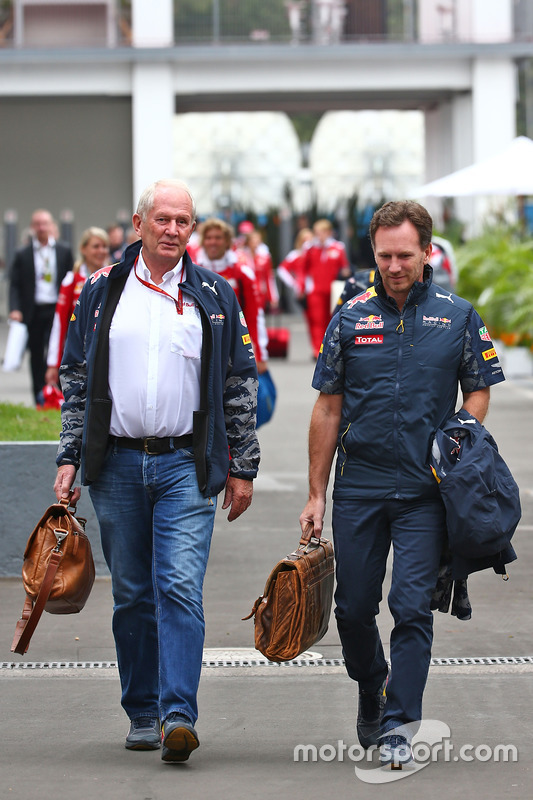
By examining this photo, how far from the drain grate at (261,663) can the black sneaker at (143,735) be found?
1082 mm

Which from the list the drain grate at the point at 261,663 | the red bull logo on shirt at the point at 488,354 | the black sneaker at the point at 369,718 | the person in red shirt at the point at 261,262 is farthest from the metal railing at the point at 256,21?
the black sneaker at the point at 369,718

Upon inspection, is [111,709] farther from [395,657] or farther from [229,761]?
[395,657]

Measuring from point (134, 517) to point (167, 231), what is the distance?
988mm

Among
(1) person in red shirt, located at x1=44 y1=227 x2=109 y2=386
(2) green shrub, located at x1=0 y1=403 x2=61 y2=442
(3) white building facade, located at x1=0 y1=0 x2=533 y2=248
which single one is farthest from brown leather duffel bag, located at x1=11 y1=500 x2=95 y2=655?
(3) white building facade, located at x1=0 y1=0 x2=533 y2=248

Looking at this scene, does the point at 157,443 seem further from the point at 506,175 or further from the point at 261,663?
the point at 506,175

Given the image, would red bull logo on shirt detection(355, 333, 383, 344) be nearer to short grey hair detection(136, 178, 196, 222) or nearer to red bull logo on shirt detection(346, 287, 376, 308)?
red bull logo on shirt detection(346, 287, 376, 308)

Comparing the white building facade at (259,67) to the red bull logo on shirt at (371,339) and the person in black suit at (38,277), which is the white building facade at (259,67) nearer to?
the person in black suit at (38,277)

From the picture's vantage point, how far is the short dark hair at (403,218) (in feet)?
16.1

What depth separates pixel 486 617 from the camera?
708cm

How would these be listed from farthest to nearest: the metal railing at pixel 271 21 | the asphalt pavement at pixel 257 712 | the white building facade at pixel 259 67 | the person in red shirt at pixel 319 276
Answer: the metal railing at pixel 271 21 → the white building facade at pixel 259 67 → the person in red shirt at pixel 319 276 → the asphalt pavement at pixel 257 712

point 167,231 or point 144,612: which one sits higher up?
point 167,231

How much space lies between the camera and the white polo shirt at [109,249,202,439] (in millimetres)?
4941

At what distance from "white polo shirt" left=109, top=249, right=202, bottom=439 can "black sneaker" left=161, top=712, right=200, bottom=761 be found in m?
0.96

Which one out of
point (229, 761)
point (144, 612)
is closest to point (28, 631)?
point (144, 612)
